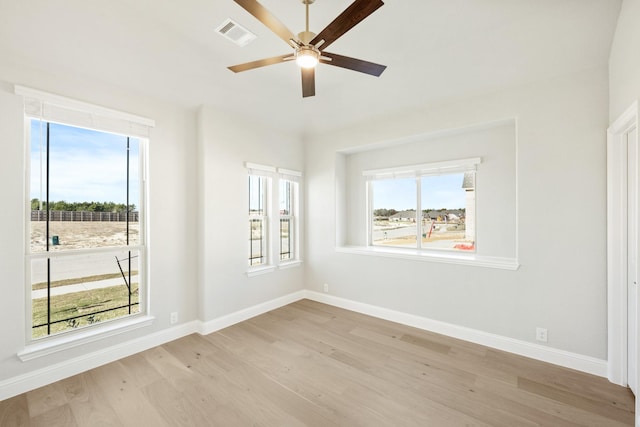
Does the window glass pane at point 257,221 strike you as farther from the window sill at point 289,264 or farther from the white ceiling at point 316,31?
the white ceiling at point 316,31

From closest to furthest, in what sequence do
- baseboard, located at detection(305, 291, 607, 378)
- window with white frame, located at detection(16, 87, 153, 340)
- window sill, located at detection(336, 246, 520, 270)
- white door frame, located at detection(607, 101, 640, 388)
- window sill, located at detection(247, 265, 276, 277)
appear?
white door frame, located at detection(607, 101, 640, 388), window with white frame, located at detection(16, 87, 153, 340), baseboard, located at detection(305, 291, 607, 378), window sill, located at detection(336, 246, 520, 270), window sill, located at detection(247, 265, 276, 277)

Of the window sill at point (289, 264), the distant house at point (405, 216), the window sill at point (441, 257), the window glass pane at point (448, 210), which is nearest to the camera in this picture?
the window sill at point (441, 257)

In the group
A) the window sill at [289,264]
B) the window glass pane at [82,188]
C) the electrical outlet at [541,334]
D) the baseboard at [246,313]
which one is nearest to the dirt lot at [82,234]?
the window glass pane at [82,188]

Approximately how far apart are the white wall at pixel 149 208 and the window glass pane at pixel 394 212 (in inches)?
108

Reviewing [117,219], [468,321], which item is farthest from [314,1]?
[468,321]

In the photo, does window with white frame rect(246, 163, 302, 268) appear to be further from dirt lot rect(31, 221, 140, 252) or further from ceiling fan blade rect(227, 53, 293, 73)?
ceiling fan blade rect(227, 53, 293, 73)

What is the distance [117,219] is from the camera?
9.72 ft

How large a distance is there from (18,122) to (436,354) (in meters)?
4.43

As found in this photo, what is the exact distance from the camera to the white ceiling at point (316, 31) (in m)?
2.22

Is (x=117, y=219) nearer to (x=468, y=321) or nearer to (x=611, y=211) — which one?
(x=468, y=321)

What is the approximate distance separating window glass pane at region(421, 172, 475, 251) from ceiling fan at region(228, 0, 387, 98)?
218 centimetres

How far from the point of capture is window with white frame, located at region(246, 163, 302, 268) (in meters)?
4.15

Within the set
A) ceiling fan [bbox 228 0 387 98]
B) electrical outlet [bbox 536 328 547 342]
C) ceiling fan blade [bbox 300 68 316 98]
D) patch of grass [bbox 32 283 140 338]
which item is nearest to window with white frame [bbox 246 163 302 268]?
patch of grass [bbox 32 283 140 338]

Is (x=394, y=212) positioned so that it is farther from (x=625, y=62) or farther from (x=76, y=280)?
(x=76, y=280)
